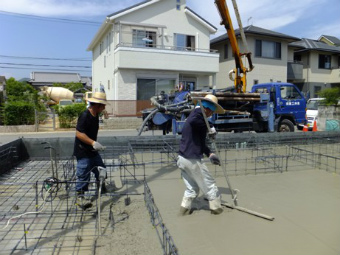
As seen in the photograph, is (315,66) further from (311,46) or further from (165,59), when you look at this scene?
(165,59)

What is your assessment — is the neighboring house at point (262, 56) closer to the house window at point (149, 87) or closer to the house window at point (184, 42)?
the house window at point (184, 42)

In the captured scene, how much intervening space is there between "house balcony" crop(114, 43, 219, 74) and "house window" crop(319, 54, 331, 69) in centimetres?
1161

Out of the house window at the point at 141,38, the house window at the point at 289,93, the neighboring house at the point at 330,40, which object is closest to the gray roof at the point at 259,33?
the house window at the point at 141,38

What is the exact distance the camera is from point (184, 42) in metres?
18.0

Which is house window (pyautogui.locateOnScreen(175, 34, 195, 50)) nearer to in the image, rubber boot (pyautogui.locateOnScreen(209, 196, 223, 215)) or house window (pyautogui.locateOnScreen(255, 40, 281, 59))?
house window (pyautogui.locateOnScreen(255, 40, 281, 59))

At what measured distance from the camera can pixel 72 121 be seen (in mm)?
15109

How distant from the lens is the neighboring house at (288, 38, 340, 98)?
23484mm

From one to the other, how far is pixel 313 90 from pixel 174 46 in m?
13.2

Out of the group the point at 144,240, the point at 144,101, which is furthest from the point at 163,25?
the point at 144,240

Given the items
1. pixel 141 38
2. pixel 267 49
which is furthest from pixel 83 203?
pixel 267 49

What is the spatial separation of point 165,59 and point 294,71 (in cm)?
1144

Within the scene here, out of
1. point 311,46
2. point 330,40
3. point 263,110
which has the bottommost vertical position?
point 263,110

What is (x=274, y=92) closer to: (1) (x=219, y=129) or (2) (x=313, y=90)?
(1) (x=219, y=129)

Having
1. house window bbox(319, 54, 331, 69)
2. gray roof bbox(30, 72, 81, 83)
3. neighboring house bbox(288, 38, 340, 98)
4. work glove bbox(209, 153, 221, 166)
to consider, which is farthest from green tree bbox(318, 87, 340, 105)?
gray roof bbox(30, 72, 81, 83)
